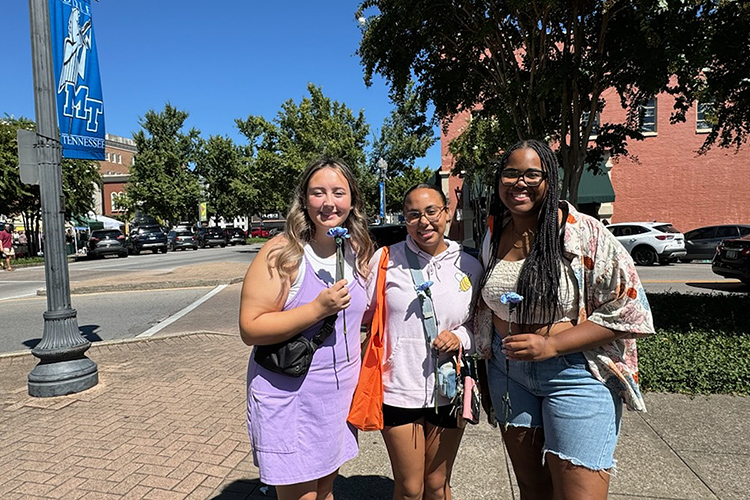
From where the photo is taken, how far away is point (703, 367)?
457cm

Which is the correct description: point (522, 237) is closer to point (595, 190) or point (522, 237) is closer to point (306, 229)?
point (306, 229)

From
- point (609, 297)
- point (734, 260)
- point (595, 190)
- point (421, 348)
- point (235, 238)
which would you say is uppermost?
point (595, 190)

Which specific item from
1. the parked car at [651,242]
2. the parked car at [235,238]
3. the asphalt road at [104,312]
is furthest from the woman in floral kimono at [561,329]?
the parked car at [235,238]

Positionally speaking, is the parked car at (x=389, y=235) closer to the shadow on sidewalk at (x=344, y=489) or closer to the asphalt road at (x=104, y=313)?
the shadow on sidewalk at (x=344, y=489)

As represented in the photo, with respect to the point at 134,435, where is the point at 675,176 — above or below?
above

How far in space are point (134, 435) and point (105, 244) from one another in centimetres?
2693

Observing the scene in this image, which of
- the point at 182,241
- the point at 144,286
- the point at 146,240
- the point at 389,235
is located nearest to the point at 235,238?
the point at 182,241

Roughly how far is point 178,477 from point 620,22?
7587mm

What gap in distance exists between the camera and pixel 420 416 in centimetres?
211

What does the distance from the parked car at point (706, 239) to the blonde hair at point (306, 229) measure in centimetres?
1918

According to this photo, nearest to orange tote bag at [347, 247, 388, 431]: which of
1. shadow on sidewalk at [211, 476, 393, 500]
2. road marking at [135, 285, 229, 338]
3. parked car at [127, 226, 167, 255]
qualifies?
shadow on sidewalk at [211, 476, 393, 500]

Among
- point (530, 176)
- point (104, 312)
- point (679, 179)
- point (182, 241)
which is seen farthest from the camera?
point (182, 241)

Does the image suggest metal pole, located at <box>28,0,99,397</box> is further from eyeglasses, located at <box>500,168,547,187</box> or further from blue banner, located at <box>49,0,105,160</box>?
eyeglasses, located at <box>500,168,547,187</box>

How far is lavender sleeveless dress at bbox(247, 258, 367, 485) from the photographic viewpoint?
1923 mm
